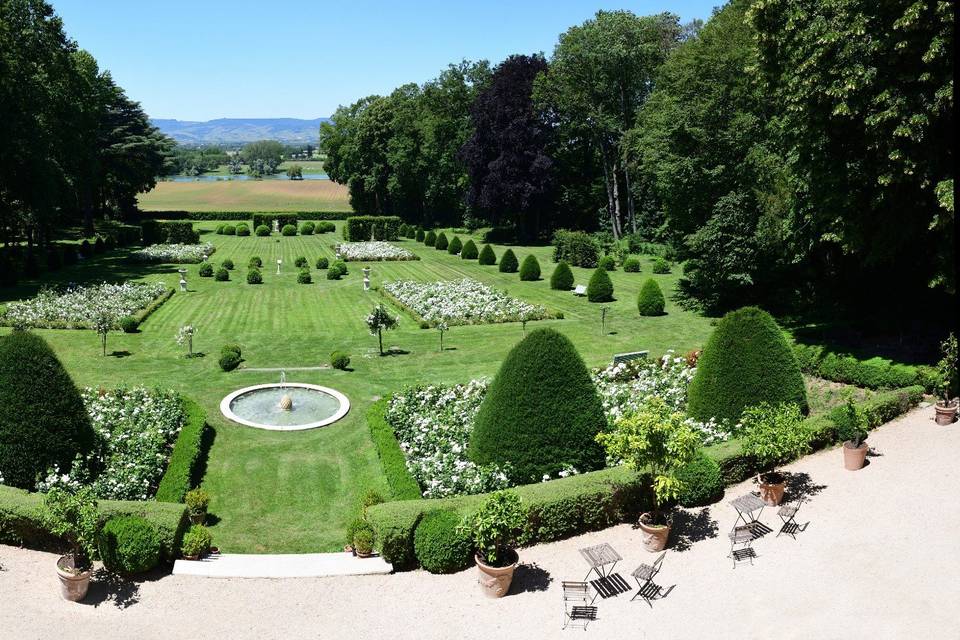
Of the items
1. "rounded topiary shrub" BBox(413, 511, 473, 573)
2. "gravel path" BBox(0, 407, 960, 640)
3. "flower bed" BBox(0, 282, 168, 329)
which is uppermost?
"flower bed" BBox(0, 282, 168, 329)

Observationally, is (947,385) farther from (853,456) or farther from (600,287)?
(600,287)

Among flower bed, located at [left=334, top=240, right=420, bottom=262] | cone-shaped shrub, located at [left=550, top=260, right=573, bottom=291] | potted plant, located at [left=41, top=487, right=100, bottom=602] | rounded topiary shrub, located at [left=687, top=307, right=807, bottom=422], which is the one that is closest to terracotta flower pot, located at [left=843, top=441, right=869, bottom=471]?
rounded topiary shrub, located at [left=687, top=307, right=807, bottom=422]

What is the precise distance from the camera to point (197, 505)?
1323 cm

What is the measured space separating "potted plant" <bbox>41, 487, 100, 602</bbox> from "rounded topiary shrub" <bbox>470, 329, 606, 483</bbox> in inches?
269

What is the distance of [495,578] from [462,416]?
6.49 m

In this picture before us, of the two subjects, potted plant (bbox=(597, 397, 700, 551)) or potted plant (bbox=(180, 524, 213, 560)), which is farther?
potted plant (bbox=(597, 397, 700, 551))

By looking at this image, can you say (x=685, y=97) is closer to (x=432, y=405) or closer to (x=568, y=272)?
(x=568, y=272)

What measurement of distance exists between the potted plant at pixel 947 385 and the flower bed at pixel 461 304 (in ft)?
50.9

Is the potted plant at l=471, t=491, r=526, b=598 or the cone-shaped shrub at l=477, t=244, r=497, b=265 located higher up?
the cone-shaped shrub at l=477, t=244, r=497, b=265

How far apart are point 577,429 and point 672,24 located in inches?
2306

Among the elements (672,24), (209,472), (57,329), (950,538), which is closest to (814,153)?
(950,538)

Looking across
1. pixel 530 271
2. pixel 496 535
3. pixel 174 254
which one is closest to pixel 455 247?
Result: pixel 530 271

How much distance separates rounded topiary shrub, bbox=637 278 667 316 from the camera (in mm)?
31234

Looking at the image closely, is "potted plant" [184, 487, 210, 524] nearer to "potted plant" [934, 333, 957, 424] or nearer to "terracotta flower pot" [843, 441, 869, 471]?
"terracotta flower pot" [843, 441, 869, 471]
